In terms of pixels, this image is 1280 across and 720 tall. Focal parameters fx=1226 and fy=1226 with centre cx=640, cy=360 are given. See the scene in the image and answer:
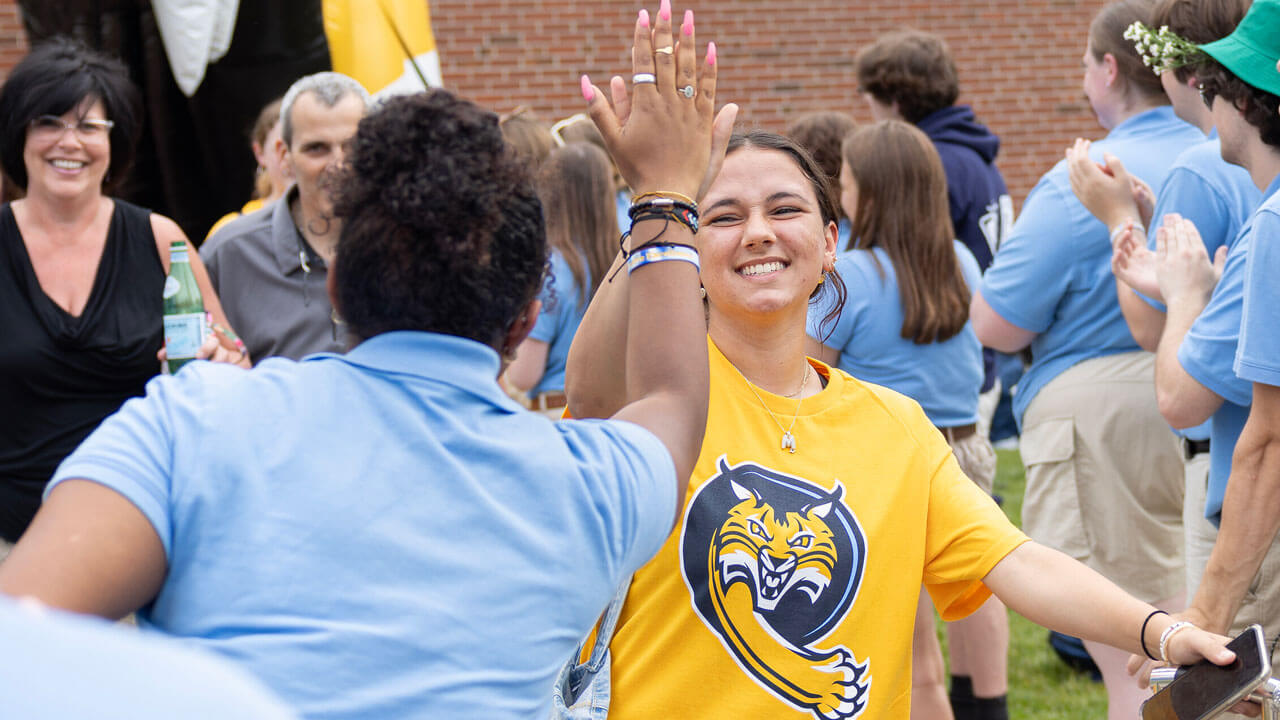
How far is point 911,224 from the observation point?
3.88 meters

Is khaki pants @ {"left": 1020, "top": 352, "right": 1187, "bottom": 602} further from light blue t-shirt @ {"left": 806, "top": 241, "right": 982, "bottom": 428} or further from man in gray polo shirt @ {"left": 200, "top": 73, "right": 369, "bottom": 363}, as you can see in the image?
man in gray polo shirt @ {"left": 200, "top": 73, "right": 369, "bottom": 363}

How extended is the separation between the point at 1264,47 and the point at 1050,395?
1499 mm

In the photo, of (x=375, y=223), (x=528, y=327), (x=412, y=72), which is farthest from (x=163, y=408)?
(x=412, y=72)

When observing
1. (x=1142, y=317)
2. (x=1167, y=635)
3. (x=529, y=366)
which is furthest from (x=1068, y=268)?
(x=1167, y=635)

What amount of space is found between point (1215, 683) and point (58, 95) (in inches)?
133

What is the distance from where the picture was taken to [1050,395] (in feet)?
12.5

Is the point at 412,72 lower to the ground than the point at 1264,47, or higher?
lower

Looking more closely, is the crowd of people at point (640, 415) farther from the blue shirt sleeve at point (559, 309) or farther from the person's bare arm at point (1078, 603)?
the blue shirt sleeve at point (559, 309)

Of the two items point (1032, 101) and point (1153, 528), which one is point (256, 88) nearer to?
point (1153, 528)

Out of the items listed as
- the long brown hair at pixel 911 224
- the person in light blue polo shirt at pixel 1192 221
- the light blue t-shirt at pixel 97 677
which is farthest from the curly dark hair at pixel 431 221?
the long brown hair at pixel 911 224

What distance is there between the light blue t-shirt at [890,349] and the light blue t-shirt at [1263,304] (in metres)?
1.42

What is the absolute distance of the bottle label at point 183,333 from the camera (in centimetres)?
331

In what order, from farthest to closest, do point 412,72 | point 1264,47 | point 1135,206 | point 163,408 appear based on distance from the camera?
point 412,72, point 1135,206, point 1264,47, point 163,408

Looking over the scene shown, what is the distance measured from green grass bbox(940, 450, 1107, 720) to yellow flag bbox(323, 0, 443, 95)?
A: 364cm
